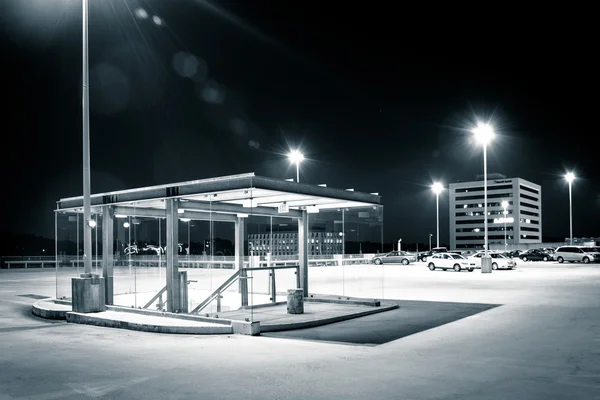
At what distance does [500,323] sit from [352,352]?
5.56m

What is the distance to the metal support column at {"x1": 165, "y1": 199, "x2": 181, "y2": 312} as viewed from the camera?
53.3 ft

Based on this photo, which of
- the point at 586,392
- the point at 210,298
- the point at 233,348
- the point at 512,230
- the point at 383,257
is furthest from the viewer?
the point at 512,230

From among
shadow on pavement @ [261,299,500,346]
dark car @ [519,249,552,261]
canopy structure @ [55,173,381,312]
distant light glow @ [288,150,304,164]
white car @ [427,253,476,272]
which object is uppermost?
distant light glow @ [288,150,304,164]

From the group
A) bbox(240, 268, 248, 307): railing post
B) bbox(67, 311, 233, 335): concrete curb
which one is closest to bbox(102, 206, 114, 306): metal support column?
bbox(67, 311, 233, 335): concrete curb

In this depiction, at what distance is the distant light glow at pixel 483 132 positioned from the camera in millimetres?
37062

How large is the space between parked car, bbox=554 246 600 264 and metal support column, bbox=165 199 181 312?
163 feet

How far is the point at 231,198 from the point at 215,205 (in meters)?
1.53

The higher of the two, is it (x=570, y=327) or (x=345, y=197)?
(x=345, y=197)

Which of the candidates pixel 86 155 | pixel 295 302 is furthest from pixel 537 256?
pixel 86 155

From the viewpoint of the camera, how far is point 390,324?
Result: 1470cm

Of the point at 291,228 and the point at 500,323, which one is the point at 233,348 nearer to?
the point at 500,323

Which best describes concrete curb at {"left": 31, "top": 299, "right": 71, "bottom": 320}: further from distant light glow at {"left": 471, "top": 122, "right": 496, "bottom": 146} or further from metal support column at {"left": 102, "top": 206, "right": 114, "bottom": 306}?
distant light glow at {"left": 471, "top": 122, "right": 496, "bottom": 146}

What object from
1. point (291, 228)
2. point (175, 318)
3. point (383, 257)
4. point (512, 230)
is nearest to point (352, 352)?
point (175, 318)

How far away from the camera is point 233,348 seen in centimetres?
1141
